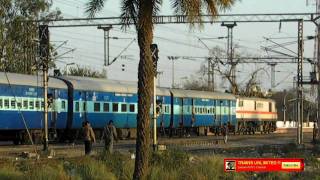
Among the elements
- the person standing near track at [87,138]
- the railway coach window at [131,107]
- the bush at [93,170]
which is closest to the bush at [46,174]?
the bush at [93,170]

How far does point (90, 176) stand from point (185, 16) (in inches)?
212

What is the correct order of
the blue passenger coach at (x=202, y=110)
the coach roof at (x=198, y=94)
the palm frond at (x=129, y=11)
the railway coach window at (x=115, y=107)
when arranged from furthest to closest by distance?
the coach roof at (x=198, y=94) → the blue passenger coach at (x=202, y=110) → the railway coach window at (x=115, y=107) → the palm frond at (x=129, y=11)

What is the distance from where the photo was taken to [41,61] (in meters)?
31.6

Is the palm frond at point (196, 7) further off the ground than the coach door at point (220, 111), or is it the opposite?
the palm frond at point (196, 7)

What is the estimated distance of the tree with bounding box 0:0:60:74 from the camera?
61375 mm

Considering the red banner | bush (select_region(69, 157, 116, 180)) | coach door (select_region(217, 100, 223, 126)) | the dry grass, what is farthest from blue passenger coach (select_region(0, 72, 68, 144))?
coach door (select_region(217, 100, 223, 126))

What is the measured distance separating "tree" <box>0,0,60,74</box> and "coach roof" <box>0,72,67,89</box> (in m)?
21.8

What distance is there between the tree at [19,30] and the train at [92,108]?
1560cm

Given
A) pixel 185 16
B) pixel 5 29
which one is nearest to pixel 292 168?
pixel 185 16

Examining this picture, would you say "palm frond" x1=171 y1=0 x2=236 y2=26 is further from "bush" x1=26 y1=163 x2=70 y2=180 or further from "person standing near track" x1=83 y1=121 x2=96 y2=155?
"person standing near track" x1=83 y1=121 x2=96 y2=155

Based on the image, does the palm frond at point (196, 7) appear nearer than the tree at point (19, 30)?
Yes

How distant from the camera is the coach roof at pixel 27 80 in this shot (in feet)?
114

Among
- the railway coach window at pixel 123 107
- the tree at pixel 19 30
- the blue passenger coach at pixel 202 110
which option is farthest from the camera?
the tree at pixel 19 30

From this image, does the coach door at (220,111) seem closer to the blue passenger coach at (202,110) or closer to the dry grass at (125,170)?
the blue passenger coach at (202,110)
